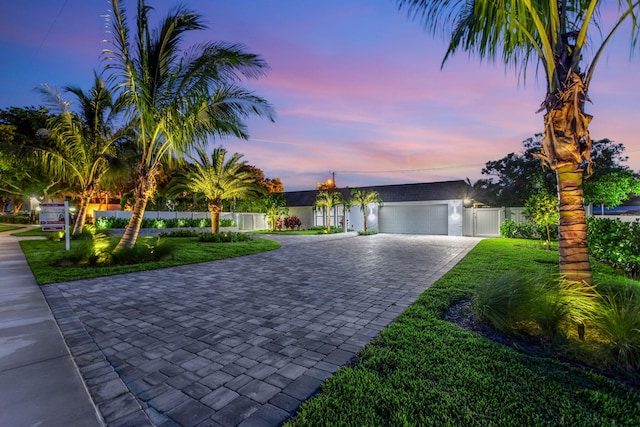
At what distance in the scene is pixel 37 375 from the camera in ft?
8.52

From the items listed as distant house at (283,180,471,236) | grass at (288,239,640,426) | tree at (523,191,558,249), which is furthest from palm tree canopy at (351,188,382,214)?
grass at (288,239,640,426)

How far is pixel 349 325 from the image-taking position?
155 inches

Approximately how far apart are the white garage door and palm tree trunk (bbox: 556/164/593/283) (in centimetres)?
1851

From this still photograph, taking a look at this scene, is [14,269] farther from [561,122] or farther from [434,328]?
[561,122]

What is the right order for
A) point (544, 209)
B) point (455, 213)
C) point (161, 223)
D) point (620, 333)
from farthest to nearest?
point (455, 213) → point (161, 223) → point (544, 209) → point (620, 333)

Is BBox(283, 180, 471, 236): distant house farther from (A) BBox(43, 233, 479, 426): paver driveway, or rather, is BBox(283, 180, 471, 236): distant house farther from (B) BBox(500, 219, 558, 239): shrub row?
(A) BBox(43, 233, 479, 426): paver driveway

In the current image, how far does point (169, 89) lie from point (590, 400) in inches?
396

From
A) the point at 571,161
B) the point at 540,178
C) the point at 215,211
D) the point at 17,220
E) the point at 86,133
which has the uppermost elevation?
the point at 86,133

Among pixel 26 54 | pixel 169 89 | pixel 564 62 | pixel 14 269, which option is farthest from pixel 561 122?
pixel 26 54

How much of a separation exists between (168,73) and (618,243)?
40.3 ft

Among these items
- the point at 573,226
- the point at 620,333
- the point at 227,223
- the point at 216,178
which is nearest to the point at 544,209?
the point at 573,226

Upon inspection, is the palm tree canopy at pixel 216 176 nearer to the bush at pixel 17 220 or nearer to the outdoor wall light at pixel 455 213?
the outdoor wall light at pixel 455 213

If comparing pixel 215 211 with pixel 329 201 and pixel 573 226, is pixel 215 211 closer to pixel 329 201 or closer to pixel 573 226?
pixel 329 201

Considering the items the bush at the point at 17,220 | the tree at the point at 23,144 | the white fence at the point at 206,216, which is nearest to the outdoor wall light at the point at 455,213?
the white fence at the point at 206,216
